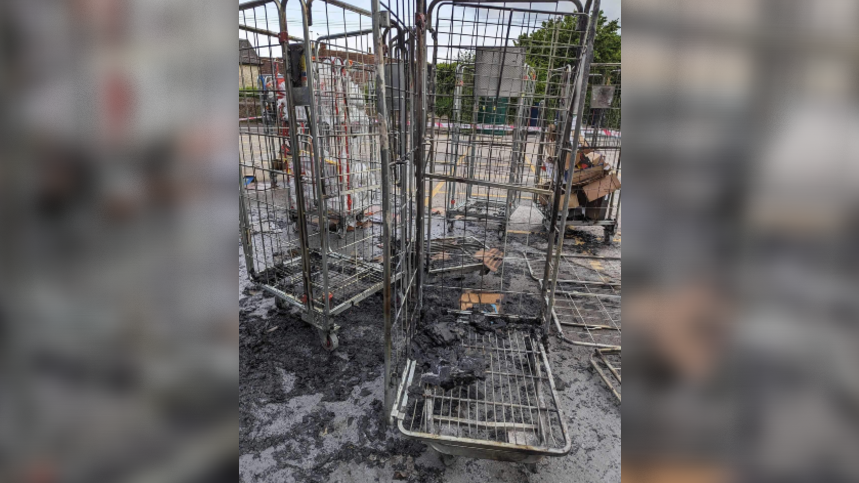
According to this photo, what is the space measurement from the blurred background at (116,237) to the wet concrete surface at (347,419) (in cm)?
195

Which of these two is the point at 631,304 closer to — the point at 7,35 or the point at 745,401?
the point at 745,401

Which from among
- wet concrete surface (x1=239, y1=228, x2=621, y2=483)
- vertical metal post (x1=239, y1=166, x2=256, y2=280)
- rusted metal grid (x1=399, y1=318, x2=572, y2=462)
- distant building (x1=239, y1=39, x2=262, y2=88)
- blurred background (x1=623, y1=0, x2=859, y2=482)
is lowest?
wet concrete surface (x1=239, y1=228, x2=621, y2=483)

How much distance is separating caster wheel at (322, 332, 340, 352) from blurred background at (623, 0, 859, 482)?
9.09 ft

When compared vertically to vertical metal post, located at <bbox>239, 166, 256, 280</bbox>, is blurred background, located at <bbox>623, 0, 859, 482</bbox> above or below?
above

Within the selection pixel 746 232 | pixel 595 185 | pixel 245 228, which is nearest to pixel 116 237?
pixel 746 232

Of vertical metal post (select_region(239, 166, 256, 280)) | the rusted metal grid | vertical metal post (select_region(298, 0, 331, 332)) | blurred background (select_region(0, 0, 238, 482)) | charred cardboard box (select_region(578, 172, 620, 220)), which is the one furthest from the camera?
charred cardboard box (select_region(578, 172, 620, 220))

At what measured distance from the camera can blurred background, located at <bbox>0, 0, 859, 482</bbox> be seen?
34cm

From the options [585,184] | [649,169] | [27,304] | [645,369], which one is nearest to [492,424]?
[645,369]

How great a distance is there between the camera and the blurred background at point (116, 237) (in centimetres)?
33

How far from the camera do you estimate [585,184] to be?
5.46m

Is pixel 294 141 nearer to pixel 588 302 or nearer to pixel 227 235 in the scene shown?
pixel 227 235

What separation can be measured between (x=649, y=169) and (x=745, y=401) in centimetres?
30

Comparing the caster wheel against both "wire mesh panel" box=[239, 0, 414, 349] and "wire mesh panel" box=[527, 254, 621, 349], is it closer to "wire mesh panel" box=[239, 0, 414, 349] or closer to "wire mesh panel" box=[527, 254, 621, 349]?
"wire mesh panel" box=[239, 0, 414, 349]

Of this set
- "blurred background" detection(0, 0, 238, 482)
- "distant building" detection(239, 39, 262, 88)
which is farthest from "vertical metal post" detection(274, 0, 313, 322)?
"blurred background" detection(0, 0, 238, 482)
